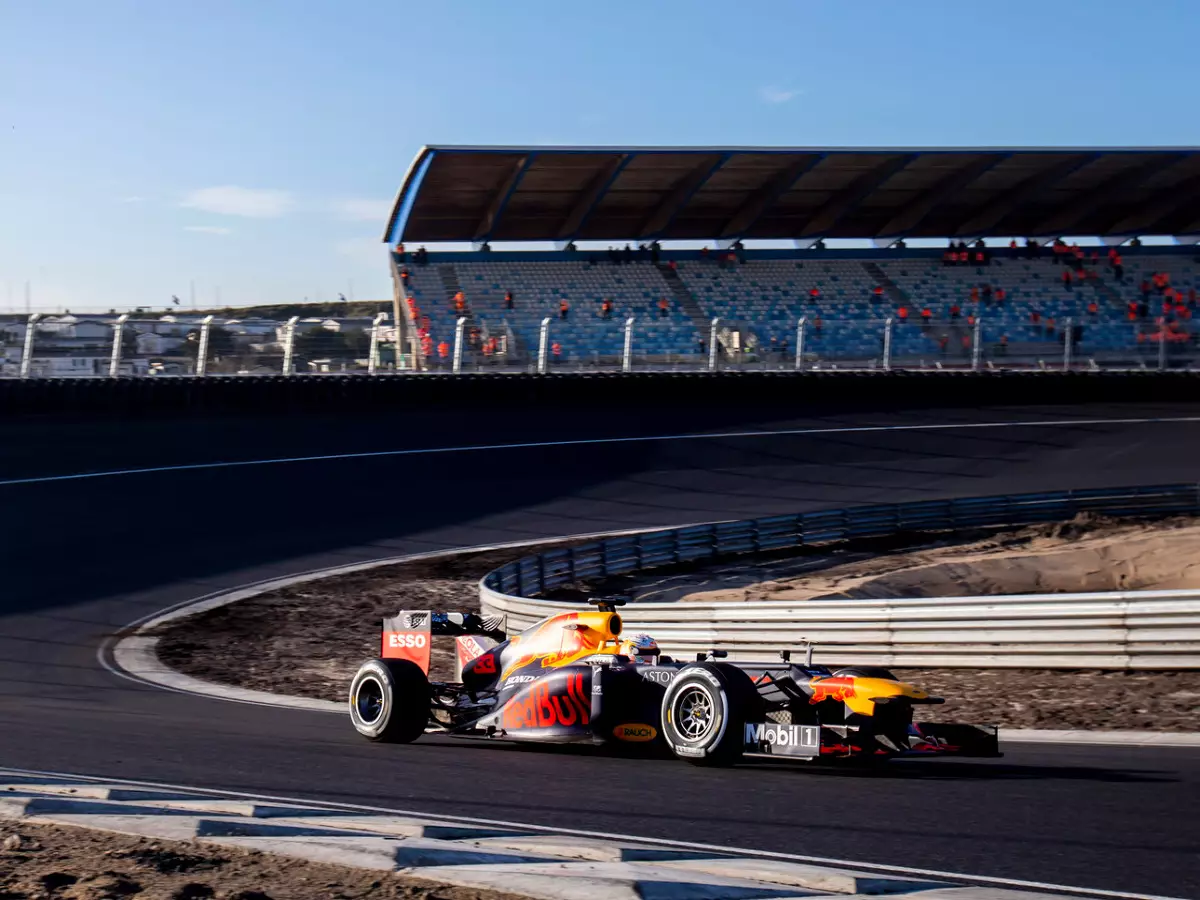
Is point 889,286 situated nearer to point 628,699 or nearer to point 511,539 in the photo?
point 511,539

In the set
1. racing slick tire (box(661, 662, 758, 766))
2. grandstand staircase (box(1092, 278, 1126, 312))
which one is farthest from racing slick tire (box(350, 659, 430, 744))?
grandstand staircase (box(1092, 278, 1126, 312))

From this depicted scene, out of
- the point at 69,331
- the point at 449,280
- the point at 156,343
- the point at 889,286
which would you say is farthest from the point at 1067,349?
the point at 69,331

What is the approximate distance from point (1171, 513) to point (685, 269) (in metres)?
19.4

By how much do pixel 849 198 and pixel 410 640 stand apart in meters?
34.1

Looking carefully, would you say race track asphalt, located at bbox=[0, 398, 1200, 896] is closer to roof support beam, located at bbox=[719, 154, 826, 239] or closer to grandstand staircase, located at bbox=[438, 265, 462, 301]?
grandstand staircase, located at bbox=[438, 265, 462, 301]

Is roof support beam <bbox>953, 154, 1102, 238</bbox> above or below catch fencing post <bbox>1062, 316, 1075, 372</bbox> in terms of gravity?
above

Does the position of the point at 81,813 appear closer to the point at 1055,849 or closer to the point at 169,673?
the point at 1055,849

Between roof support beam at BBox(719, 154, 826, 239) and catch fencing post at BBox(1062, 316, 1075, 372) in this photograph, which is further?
roof support beam at BBox(719, 154, 826, 239)

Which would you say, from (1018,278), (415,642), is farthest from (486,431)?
(1018,278)

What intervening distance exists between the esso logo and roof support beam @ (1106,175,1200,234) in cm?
3879

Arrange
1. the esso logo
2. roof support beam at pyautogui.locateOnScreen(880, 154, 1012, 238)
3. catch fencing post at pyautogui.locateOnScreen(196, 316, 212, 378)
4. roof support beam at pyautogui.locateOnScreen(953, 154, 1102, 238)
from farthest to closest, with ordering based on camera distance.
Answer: roof support beam at pyautogui.locateOnScreen(953, 154, 1102, 238)
roof support beam at pyautogui.locateOnScreen(880, 154, 1012, 238)
catch fencing post at pyautogui.locateOnScreen(196, 316, 212, 378)
the esso logo

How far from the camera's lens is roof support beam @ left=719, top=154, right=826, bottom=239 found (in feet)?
125

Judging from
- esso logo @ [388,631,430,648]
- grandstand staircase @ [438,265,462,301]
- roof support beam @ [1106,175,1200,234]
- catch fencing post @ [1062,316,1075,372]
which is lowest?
esso logo @ [388,631,430,648]

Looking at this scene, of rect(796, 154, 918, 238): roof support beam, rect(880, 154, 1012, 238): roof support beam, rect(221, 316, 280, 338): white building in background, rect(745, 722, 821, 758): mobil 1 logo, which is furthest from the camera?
rect(880, 154, 1012, 238): roof support beam
